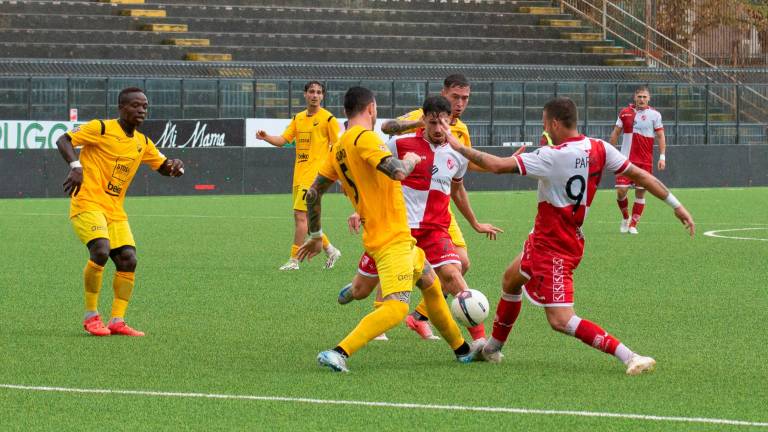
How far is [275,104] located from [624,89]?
9.55m

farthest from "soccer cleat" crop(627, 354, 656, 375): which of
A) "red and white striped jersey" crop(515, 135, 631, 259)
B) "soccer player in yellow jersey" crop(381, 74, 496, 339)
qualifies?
"soccer player in yellow jersey" crop(381, 74, 496, 339)

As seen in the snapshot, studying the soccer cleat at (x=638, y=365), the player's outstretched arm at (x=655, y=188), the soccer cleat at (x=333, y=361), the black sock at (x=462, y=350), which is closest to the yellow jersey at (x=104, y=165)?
the soccer cleat at (x=333, y=361)

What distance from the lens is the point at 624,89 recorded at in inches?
1438

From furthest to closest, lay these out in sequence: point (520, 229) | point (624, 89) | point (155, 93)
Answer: point (624, 89) → point (155, 93) → point (520, 229)

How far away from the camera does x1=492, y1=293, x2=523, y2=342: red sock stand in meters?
8.87

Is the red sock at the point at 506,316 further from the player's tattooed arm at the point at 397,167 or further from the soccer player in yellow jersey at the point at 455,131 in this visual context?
the player's tattooed arm at the point at 397,167

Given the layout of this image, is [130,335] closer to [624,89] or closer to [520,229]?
[520,229]

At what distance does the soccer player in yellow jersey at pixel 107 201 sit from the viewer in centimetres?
1030

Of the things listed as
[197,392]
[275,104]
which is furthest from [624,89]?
[197,392]

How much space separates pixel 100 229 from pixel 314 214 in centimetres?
215

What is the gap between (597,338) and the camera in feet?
27.5

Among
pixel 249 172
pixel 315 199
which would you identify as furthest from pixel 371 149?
pixel 249 172

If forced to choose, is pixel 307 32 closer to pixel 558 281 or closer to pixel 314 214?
pixel 314 214

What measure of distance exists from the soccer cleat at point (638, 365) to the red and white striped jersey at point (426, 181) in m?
1.94
